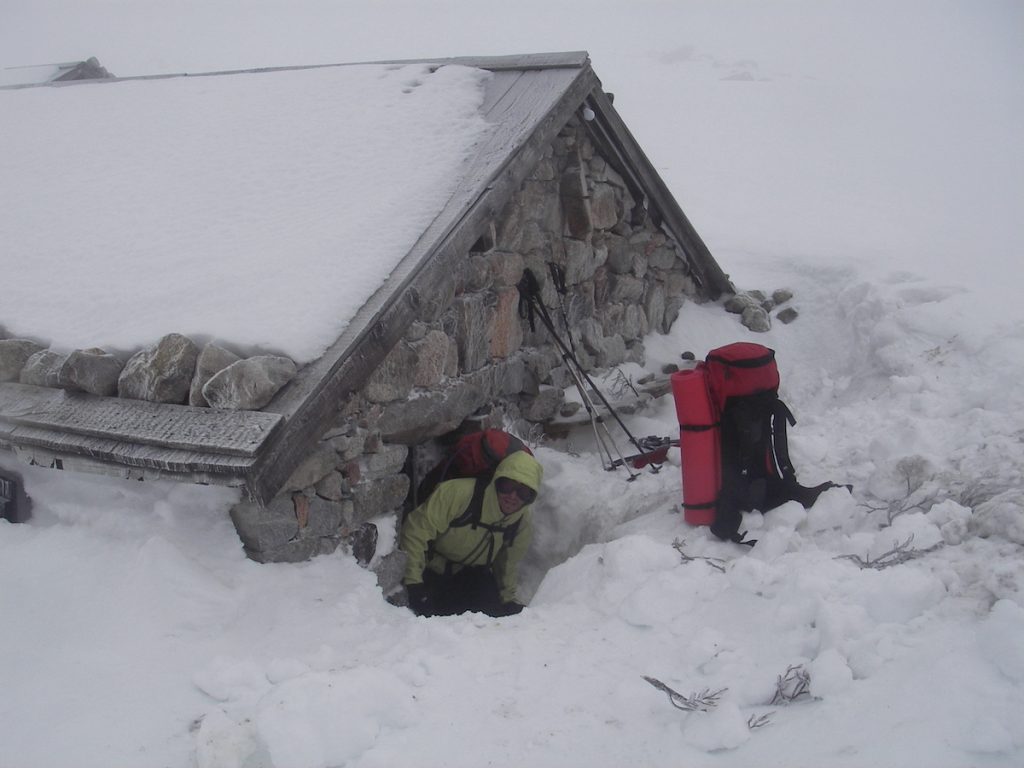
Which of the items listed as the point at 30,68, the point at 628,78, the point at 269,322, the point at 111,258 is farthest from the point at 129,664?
the point at 628,78

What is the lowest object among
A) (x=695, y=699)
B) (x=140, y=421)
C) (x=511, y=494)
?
(x=511, y=494)

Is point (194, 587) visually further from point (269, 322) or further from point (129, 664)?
point (269, 322)

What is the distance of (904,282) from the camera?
6.62 metres

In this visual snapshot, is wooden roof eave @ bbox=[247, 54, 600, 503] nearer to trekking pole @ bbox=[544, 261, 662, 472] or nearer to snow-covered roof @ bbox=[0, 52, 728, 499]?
snow-covered roof @ bbox=[0, 52, 728, 499]

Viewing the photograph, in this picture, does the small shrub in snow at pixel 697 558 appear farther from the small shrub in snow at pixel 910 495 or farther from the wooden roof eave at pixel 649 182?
the wooden roof eave at pixel 649 182

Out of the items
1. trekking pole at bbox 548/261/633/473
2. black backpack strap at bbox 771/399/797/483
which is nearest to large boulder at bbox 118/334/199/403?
trekking pole at bbox 548/261/633/473

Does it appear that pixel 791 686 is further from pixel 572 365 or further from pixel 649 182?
pixel 649 182

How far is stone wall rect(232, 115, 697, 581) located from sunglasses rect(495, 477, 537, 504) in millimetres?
502

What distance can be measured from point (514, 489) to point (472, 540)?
0.52 metres

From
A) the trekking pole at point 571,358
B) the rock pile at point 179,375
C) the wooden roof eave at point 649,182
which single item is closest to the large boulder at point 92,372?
the rock pile at point 179,375

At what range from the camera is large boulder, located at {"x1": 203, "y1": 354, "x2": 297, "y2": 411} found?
11.3 ft

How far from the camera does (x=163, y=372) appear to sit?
3605mm

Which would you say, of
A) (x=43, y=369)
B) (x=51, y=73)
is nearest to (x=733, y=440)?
(x=43, y=369)

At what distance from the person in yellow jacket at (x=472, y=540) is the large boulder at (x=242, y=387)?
1445 millimetres
